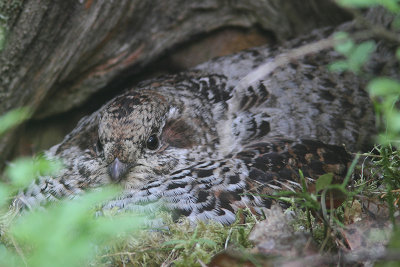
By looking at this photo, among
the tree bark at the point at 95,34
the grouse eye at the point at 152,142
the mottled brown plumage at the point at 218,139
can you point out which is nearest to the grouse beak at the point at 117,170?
the mottled brown plumage at the point at 218,139

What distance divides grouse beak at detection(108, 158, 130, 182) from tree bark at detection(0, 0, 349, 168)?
155cm

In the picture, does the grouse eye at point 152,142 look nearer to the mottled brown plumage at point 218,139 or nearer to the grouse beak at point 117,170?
the mottled brown plumage at point 218,139

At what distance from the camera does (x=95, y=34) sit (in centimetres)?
459

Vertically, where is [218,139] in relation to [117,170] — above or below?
below

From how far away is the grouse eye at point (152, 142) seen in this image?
360 cm

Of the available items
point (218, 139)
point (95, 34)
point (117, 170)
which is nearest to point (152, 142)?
point (117, 170)

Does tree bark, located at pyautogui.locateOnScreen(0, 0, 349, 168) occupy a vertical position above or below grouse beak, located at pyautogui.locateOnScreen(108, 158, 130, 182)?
above

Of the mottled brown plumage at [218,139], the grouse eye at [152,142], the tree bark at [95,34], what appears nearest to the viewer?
the mottled brown plumage at [218,139]

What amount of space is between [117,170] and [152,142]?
394 millimetres

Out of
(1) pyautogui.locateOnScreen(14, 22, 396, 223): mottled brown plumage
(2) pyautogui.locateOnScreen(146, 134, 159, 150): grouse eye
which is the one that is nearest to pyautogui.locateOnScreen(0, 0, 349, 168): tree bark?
(1) pyautogui.locateOnScreen(14, 22, 396, 223): mottled brown plumage

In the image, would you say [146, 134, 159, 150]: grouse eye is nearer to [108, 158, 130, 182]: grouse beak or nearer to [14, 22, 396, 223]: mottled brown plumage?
[14, 22, 396, 223]: mottled brown plumage

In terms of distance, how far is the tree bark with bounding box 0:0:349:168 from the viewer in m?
4.17

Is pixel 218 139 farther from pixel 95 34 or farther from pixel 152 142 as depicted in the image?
pixel 95 34

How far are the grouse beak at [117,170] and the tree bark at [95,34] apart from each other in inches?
61.0
